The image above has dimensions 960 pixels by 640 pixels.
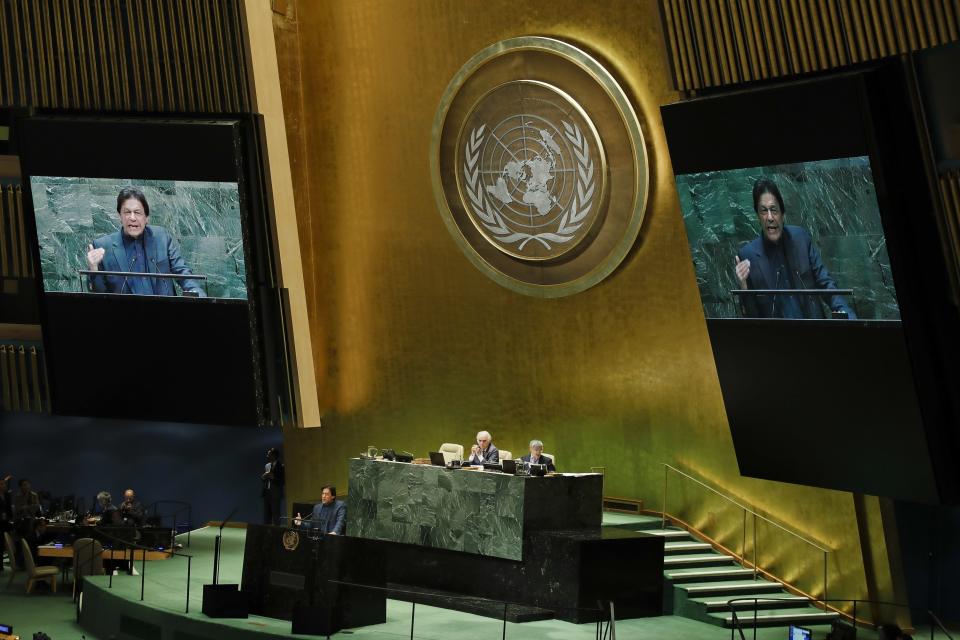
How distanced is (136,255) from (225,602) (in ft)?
14.6

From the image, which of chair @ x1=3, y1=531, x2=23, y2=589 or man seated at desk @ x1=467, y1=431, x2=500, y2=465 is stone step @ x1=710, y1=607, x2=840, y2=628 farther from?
chair @ x1=3, y1=531, x2=23, y2=589

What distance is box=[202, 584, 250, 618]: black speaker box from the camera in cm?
1209

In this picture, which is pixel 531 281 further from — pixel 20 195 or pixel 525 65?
pixel 20 195

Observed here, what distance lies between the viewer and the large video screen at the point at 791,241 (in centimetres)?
1063

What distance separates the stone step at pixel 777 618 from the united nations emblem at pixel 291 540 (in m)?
3.81

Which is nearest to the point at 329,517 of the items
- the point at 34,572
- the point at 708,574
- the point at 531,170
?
the point at 708,574

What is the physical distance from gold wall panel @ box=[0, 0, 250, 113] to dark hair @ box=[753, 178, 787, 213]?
571 cm

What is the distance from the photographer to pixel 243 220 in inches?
566

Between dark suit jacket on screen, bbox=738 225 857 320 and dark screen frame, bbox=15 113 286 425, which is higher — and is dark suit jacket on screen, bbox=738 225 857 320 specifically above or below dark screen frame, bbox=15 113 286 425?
below

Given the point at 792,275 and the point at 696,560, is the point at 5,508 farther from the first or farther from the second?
the point at 792,275

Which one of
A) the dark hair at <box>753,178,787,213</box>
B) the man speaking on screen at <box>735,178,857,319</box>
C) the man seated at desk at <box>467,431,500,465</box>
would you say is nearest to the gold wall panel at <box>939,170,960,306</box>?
the man speaking on screen at <box>735,178,857,319</box>

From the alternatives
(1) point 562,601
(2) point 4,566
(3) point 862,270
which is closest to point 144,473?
(2) point 4,566

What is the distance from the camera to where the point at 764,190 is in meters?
11.2

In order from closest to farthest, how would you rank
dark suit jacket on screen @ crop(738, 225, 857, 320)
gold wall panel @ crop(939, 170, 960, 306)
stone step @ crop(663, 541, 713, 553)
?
gold wall panel @ crop(939, 170, 960, 306)
dark suit jacket on screen @ crop(738, 225, 857, 320)
stone step @ crop(663, 541, 713, 553)
